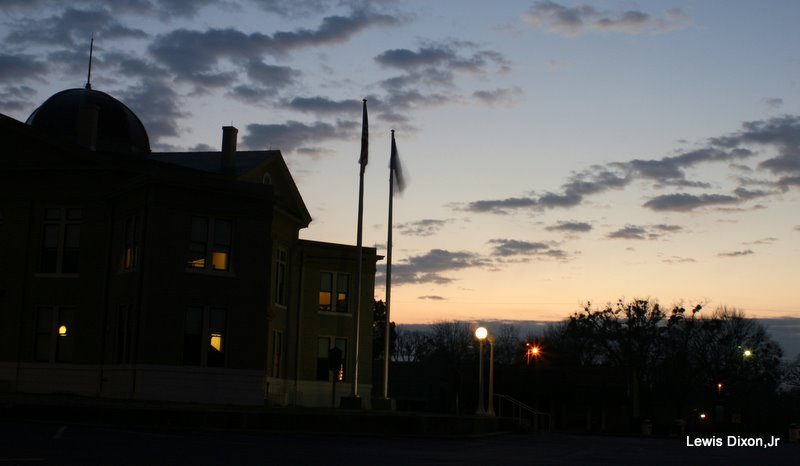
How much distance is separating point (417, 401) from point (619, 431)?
17049mm

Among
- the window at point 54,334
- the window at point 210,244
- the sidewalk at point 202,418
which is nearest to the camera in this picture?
the sidewalk at point 202,418

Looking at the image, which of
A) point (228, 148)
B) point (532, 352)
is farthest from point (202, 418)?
point (532, 352)

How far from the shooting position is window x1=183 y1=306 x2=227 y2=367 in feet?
114

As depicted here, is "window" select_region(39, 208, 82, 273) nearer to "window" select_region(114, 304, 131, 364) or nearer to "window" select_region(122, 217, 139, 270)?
"window" select_region(122, 217, 139, 270)

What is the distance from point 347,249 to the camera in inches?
1945

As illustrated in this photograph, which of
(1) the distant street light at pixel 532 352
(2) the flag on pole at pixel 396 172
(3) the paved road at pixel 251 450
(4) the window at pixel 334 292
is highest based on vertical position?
(2) the flag on pole at pixel 396 172

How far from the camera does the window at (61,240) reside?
124ft

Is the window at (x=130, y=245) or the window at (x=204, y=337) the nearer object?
the window at (x=204, y=337)

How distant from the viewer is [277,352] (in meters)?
44.7

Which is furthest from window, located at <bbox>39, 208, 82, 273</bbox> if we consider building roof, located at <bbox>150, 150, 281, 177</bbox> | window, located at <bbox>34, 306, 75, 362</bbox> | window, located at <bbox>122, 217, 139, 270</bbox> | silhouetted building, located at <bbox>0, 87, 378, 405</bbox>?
building roof, located at <bbox>150, 150, 281, 177</bbox>

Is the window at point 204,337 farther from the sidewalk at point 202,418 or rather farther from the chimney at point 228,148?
the chimney at point 228,148

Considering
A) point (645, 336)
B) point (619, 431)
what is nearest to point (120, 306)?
point (619, 431)

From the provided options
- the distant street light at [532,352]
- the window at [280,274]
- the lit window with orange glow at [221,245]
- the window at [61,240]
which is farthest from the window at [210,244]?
the distant street light at [532,352]

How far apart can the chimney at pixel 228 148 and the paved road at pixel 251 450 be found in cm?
2177
